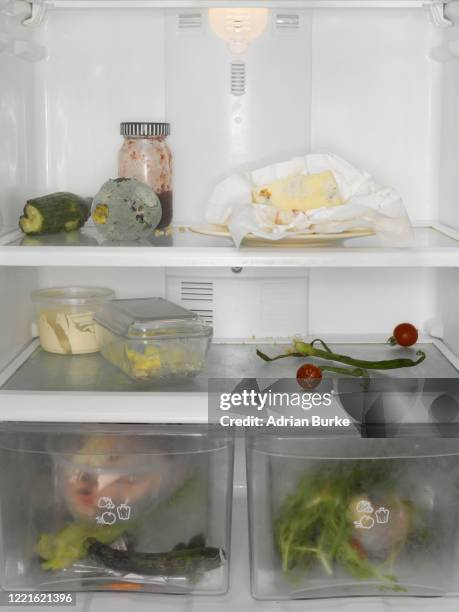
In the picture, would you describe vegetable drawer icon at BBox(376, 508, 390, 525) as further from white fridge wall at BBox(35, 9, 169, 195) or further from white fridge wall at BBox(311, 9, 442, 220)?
white fridge wall at BBox(35, 9, 169, 195)

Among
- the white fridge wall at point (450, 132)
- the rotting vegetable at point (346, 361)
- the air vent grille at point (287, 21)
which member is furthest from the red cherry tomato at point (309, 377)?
the air vent grille at point (287, 21)

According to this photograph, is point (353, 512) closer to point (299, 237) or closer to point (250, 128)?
point (299, 237)

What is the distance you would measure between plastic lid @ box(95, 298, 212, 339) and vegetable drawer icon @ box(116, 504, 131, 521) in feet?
0.85

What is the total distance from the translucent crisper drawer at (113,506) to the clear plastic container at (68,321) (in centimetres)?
24

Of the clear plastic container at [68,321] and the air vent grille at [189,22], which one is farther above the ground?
the air vent grille at [189,22]

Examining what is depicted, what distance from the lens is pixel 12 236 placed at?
1.58m

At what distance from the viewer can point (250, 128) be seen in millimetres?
1741

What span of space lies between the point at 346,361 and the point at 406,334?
17 cm

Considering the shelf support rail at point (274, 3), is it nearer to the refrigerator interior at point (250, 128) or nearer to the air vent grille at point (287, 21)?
the refrigerator interior at point (250, 128)

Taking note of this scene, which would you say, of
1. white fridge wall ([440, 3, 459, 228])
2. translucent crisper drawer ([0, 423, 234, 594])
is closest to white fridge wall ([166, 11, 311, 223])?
white fridge wall ([440, 3, 459, 228])

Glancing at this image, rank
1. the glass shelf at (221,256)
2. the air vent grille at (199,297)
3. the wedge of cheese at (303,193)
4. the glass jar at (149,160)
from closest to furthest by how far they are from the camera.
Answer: the glass shelf at (221,256) → the wedge of cheese at (303,193) → the glass jar at (149,160) → the air vent grille at (199,297)

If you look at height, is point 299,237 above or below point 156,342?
above

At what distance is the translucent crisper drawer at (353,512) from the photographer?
1471mm

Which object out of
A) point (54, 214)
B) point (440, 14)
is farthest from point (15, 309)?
point (440, 14)
